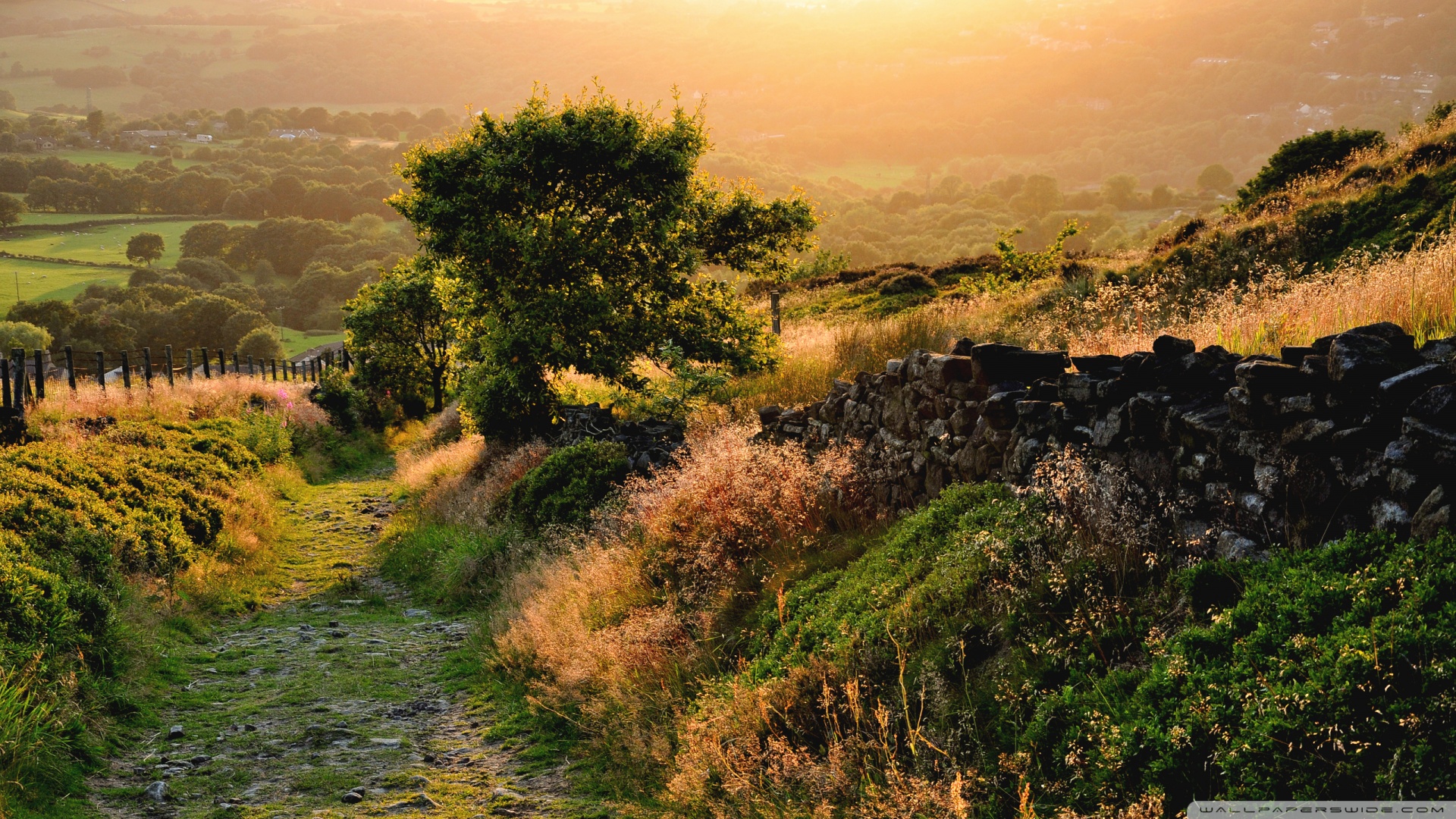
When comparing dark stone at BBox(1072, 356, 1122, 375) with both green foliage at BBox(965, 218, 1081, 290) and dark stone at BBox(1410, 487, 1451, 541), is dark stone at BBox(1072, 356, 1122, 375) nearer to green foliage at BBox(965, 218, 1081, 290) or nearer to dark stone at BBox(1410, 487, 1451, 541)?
dark stone at BBox(1410, 487, 1451, 541)

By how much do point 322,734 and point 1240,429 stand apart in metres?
7.19

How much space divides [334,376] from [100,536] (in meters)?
23.9

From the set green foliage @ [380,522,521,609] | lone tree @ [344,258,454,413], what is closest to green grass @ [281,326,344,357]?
lone tree @ [344,258,454,413]

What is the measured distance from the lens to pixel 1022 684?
4.21 meters

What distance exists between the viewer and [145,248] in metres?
110

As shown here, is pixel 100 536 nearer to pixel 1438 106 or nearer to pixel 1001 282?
pixel 1001 282

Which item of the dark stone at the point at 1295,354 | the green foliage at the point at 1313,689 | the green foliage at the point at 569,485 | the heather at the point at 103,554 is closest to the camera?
the green foliage at the point at 1313,689

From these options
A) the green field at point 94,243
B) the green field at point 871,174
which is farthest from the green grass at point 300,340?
the green field at point 871,174

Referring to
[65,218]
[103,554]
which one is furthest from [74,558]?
[65,218]

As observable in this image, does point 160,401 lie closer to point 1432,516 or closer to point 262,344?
point 1432,516

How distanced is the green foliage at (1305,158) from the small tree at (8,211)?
154 m

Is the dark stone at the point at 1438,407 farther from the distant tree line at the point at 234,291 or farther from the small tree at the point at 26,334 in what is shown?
the small tree at the point at 26,334

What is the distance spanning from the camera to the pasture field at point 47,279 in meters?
87.6

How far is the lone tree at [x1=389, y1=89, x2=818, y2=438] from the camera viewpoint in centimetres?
1578
